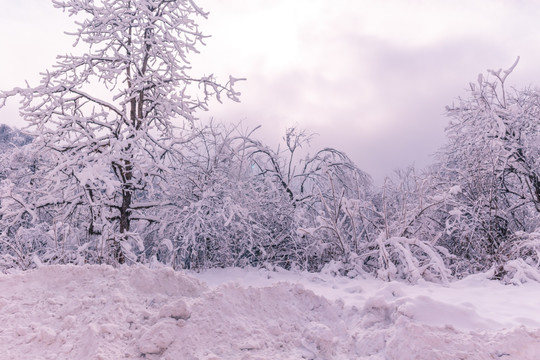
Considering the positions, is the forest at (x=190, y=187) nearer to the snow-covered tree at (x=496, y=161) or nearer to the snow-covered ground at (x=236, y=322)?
the snow-covered tree at (x=496, y=161)

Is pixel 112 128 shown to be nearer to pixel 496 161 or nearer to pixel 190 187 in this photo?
pixel 190 187

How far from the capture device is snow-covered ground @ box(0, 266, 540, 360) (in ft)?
9.12

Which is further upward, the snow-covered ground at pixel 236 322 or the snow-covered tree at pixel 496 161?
the snow-covered tree at pixel 496 161

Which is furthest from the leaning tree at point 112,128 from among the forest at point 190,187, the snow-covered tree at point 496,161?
the snow-covered tree at point 496,161

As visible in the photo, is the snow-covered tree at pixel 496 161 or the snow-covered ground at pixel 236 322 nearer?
the snow-covered ground at pixel 236 322

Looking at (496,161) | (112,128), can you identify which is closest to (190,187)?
(112,128)

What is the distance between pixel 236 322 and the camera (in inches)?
124

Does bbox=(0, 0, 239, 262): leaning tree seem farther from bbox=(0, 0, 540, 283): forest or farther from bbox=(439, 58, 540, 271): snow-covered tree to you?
bbox=(439, 58, 540, 271): snow-covered tree

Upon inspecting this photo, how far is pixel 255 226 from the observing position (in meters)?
7.81

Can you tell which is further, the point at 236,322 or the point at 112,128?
the point at 112,128

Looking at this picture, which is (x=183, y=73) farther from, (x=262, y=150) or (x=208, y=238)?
(x=208, y=238)

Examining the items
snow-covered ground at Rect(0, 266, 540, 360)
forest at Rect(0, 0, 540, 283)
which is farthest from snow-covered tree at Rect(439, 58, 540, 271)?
→ snow-covered ground at Rect(0, 266, 540, 360)

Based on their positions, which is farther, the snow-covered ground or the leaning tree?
the leaning tree

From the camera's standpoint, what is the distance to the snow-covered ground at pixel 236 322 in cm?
278
